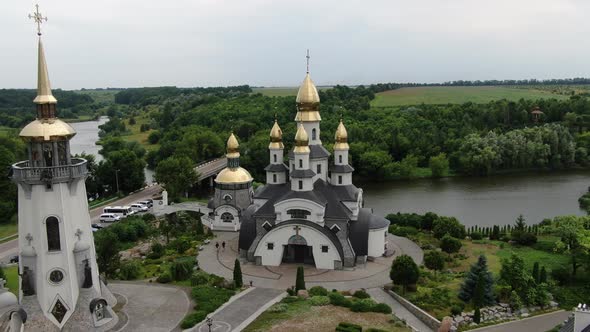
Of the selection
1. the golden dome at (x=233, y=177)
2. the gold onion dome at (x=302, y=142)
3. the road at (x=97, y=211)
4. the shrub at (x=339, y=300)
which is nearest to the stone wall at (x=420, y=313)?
the shrub at (x=339, y=300)

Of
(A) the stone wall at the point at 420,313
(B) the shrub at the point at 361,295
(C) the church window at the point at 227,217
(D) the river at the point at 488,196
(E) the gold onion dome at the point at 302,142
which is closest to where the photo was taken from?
(A) the stone wall at the point at 420,313

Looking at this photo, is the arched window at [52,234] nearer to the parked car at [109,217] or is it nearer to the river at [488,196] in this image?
the parked car at [109,217]

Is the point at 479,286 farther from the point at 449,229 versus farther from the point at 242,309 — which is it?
the point at 449,229

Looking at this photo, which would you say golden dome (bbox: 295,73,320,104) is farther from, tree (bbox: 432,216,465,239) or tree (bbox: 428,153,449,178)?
tree (bbox: 428,153,449,178)

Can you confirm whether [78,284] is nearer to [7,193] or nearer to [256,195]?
[256,195]

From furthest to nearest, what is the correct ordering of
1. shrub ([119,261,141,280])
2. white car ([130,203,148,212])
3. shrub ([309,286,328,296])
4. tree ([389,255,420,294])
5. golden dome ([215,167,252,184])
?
white car ([130,203,148,212])
golden dome ([215,167,252,184])
shrub ([119,261,141,280])
tree ([389,255,420,294])
shrub ([309,286,328,296])

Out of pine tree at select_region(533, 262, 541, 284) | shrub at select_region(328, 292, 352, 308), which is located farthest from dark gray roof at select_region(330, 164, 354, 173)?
pine tree at select_region(533, 262, 541, 284)

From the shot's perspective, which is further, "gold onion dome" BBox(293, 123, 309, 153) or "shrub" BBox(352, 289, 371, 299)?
"gold onion dome" BBox(293, 123, 309, 153)
